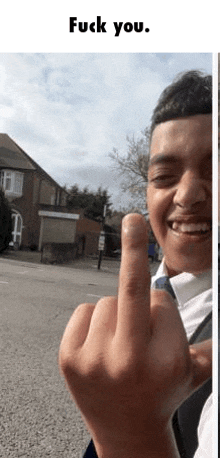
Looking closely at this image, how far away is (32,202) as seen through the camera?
2.56 feet

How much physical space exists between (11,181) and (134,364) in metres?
0.47

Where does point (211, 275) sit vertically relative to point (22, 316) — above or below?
above

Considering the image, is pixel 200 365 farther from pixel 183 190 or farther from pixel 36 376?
pixel 36 376

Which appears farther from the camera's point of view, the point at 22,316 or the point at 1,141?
the point at 22,316

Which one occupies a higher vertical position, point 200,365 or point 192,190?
point 192,190

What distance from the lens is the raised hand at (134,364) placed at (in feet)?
1.29

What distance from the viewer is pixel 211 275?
0.50m

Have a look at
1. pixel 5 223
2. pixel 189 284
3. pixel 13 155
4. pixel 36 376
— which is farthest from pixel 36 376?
pixel 189 284

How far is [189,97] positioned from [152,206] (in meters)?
0.12

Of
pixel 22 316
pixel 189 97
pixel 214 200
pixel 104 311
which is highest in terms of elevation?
pixel 189 97

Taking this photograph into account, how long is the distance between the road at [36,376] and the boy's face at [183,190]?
0.66m

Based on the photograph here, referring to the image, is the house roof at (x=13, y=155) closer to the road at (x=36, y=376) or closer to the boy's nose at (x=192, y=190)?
the boy's nose at (x=192, y=190)
